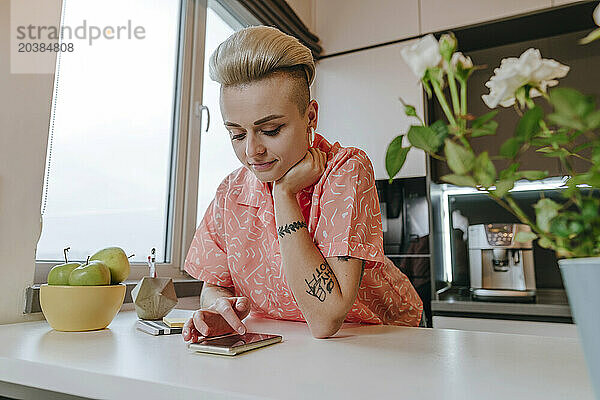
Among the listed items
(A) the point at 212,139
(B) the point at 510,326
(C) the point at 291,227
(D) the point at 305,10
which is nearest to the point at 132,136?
(A) the point at 212,139

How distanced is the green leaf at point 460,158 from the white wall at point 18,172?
1.09m

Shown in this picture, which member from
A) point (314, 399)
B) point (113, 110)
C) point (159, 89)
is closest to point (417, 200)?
point (159, 89)

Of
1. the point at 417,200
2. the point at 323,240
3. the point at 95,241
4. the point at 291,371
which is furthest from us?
the point at 417,200

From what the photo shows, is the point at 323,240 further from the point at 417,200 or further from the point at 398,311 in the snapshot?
the point at 417,200

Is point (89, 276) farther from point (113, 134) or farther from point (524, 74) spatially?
point (524, 74)

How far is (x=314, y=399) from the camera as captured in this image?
0.51 metres

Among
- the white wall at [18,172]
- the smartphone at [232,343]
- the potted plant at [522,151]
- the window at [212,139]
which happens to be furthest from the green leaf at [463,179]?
the window at [212,139]

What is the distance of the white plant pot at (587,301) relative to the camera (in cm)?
39

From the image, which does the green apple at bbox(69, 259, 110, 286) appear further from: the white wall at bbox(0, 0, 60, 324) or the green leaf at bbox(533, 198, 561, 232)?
the green leaf at bbox(533, 198, 561, 232)

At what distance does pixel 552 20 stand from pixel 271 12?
4.53 feet

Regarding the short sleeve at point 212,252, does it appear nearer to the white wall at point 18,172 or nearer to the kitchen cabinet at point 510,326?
the white wall at point 18,172

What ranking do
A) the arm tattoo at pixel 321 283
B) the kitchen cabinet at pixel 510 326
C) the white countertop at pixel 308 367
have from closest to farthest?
the white countertop at pixel 308 367 < the arm tattoo at pixel 321 283 < the kitchen cabinet at pixel 510 326

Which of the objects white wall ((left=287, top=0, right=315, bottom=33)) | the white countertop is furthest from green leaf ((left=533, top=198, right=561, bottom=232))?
white wall ((left=287, top=0, right=315, bottom=33))

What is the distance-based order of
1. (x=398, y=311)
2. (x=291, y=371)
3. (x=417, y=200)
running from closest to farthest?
(x=291, y=371) → (x=398, y=311) → (x=417, y=200)
